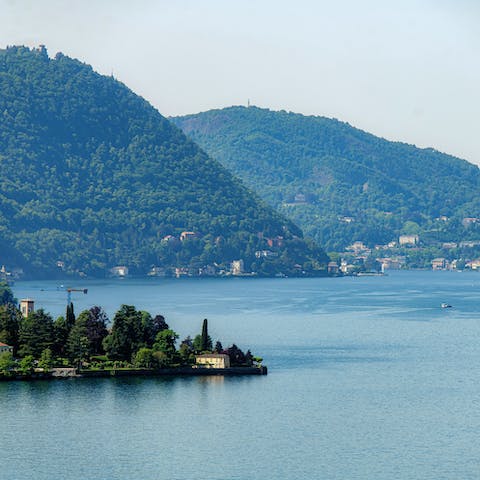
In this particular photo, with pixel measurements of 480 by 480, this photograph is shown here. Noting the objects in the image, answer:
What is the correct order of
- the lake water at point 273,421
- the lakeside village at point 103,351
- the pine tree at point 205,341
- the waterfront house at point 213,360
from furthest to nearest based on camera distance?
the pine tree at point 205,341
the waterfront house at point 213,360
the lakeside village at point 103,351
the lake water at point 273,421

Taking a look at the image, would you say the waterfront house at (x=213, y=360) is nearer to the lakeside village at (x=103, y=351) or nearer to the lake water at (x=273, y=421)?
the lakeside village at (x=103, y=351)

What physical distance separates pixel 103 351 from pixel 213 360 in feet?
27.0

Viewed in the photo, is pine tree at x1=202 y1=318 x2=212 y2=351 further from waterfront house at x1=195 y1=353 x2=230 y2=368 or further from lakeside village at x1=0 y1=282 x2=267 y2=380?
waterfront house at x1=195 y1=353 x2=230 y2=368

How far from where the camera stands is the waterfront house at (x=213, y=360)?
3984 inches

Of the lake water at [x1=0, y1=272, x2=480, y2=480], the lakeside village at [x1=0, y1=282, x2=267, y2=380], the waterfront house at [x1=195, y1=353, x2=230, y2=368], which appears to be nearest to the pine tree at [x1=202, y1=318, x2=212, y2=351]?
the lakeside village at [x1=0, y1=282, x2=267, y2=380]

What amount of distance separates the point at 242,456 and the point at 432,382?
1214 inches

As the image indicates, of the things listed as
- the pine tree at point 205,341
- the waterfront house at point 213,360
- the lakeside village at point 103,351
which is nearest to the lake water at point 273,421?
the lakeside village at point 103,351

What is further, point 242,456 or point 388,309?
point 388,309

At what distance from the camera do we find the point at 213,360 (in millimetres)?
101625

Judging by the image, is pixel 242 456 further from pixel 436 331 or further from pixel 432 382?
pixel 436 331

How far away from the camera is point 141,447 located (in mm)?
75750

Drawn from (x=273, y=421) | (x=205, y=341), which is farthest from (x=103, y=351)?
(x=273, y=421)

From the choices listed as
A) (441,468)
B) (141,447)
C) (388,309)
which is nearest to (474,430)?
(441,468)

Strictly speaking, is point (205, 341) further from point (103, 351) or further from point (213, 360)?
point (103, 351)
